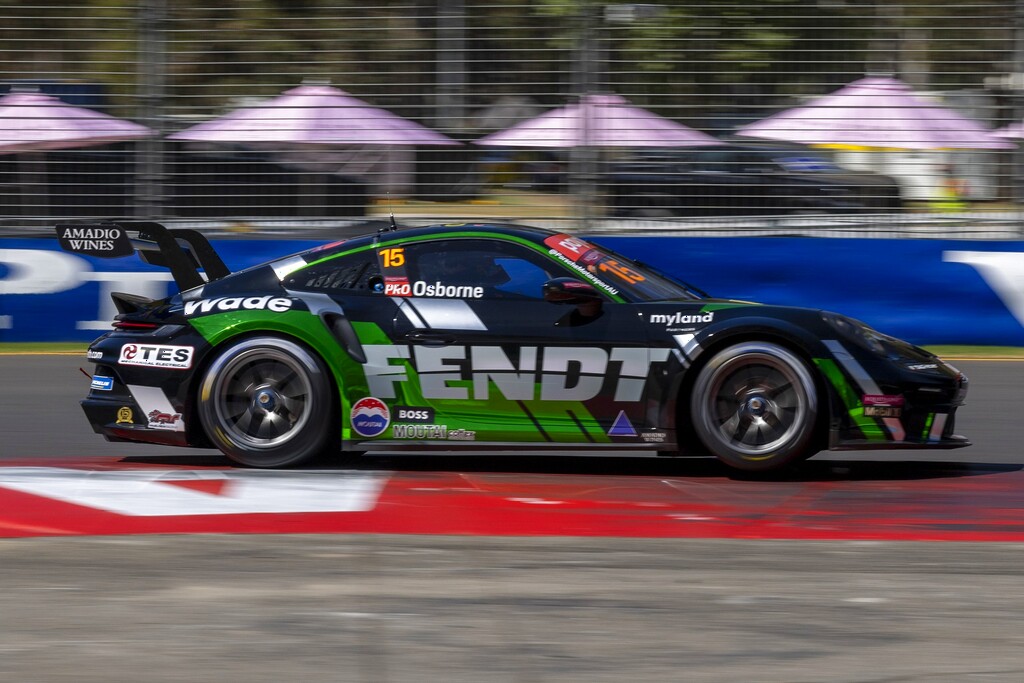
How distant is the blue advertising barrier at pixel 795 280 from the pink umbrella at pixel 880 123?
1201 mm

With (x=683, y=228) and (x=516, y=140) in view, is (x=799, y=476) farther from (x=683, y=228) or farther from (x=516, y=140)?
(x=516, y=140)

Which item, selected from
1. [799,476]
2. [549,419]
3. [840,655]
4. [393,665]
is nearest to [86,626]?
[393,665]

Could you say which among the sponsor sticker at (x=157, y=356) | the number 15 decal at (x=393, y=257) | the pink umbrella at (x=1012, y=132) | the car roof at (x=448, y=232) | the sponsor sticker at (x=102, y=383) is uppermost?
the pink umbrella at (x=1012, y=132)

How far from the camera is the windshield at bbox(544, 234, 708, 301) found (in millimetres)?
6832

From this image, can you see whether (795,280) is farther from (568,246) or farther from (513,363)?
(513,363)

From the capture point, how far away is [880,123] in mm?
12727

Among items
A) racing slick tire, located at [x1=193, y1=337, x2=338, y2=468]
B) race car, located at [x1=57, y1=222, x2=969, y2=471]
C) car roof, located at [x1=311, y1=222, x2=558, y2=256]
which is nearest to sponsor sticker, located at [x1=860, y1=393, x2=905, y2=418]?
race car, located at [x1=57, y1=222, x2=969, y2=471]

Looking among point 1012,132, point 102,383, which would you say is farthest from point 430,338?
point 1012,132

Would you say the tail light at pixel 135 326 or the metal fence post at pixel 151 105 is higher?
the metal fence post at pixel 151 105

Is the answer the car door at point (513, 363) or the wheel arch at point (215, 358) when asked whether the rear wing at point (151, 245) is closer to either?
the wheel arch at point (215, 358)

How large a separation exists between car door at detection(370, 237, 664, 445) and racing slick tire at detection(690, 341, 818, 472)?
303mm

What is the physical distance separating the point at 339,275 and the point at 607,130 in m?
6.41

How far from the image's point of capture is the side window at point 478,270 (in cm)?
685

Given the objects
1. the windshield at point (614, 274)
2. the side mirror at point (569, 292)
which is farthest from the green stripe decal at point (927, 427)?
the side mirror at point (569, 292)
